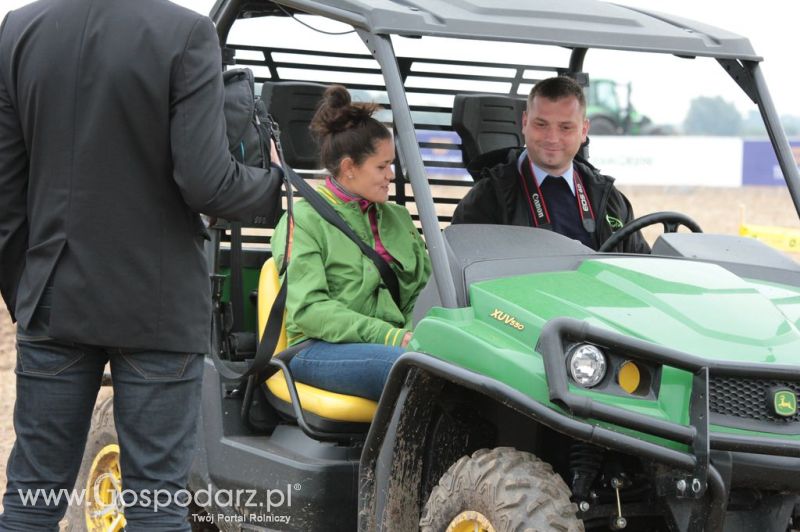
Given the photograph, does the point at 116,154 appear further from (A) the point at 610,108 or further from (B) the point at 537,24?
(A) the point at 610,108

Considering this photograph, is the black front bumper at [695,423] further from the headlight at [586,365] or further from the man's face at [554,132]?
the man's face at [554,132]

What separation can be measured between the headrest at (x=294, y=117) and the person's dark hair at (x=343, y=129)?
1.13ft

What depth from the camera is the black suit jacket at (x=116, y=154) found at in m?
3.35

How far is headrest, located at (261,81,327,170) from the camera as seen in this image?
5.13 metres

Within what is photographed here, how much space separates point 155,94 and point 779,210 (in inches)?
750

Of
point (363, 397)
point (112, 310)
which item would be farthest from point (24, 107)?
point (363, 397)

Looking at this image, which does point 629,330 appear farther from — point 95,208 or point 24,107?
point 24,107

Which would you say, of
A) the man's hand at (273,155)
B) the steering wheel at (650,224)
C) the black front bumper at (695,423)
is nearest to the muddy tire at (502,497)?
the black front bumper at (695,423)

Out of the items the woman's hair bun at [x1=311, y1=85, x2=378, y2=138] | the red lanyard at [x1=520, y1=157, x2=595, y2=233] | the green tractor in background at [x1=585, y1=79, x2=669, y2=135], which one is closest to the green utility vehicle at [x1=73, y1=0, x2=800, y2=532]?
the woman's hair bun at [x1=311, y1=85, x2=378, y2=138]

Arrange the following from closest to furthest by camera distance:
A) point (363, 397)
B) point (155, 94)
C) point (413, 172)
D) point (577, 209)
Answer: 1. point (155, 94)
2. point (413, 172)
3. point (363, 397)
4. point (577, 209)

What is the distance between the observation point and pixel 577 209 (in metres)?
4.96

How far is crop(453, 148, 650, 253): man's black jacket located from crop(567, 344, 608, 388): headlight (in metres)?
1.42

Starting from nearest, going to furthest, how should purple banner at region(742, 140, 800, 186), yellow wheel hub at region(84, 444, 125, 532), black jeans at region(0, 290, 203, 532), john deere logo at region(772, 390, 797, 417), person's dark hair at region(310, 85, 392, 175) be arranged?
john deere logo at region(772, 390, 797, 417) < black jeans at region(0, 290, 203, 532) < person's dark hair at region(310, 85, 392, 175) < yellow wheel hub at region(84, 444, 125, 532) < purple banner at region(742, 140, 800, 186)

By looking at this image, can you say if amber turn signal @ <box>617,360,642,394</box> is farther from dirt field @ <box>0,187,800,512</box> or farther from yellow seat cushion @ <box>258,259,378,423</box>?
dirt field @ <box>0,187,800,512</box>
